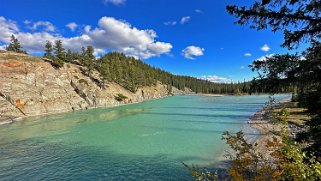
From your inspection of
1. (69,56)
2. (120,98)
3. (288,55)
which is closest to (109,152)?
(288,55)

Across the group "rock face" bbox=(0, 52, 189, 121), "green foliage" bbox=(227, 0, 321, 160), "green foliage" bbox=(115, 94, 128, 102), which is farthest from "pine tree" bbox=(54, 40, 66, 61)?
"green foliage" bbox=(227, 0, 321, 160)

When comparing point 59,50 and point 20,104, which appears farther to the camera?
point 59,50

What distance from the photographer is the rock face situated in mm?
61812

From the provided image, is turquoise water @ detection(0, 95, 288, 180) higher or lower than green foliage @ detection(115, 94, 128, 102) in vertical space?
lower

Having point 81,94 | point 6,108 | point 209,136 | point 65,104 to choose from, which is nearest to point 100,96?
point 81,94

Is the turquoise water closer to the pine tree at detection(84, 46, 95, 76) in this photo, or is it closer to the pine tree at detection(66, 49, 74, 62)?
the pine tree at detection(84, 46, 95, 76)

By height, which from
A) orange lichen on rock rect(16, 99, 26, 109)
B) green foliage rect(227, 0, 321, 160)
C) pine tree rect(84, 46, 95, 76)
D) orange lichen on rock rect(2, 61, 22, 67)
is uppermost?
pine tree rect(84, 46, 95, 76)

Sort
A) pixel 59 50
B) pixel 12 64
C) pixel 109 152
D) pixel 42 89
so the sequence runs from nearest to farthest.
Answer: pixel 109 152
pixel 12 64
pixel 42 89
pixel 59 50

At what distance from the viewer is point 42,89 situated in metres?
71.6

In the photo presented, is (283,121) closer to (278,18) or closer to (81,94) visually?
(278,18)

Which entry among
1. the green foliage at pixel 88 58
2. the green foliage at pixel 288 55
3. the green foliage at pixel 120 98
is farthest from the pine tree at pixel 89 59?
the green foliage at pixel 288 55

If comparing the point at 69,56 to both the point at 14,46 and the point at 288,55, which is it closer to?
the point at 14,46

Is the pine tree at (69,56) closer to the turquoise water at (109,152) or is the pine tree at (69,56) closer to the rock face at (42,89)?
the rock face at (42,89)

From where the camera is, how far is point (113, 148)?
2702 cm
